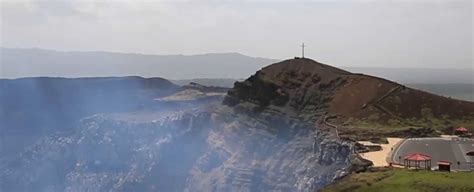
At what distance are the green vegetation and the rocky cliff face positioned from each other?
28076mm

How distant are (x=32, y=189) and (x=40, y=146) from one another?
40.7 feet

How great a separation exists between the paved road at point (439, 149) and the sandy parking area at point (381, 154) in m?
1.16

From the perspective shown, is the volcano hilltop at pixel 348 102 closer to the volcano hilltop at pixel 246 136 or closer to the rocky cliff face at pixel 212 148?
the volcano hilltop at pixel 246 136

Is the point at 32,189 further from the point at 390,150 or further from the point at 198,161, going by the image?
the point at 390,150

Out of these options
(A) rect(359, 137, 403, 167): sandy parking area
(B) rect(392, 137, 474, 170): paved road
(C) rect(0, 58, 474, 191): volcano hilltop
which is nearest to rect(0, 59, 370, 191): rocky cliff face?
(C) rect(0, 58, 474, 191): volcano hilltop

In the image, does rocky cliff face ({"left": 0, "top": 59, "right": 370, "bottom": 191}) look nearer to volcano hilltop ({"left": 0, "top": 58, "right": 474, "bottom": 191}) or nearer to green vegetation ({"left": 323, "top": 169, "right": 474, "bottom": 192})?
volcano hilltop ({"left": 0, "top": 58, "right": 474, "bottom": 191})

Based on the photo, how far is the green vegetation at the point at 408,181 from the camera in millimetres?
59469

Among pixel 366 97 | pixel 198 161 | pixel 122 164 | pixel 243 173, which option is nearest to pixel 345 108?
pixel 366 97

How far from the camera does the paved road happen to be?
263 ft

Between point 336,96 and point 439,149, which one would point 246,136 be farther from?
point 439,149

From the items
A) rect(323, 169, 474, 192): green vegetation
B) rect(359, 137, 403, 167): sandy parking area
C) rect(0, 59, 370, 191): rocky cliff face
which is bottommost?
rect(0, 59, 370, 191): rocky cliff face

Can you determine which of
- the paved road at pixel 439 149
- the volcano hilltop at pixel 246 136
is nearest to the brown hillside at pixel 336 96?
the volcano hilltop at pixel 246 136

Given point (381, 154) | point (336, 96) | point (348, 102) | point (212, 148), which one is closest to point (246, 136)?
point (212, 148)

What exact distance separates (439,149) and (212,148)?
5597 centimetres
